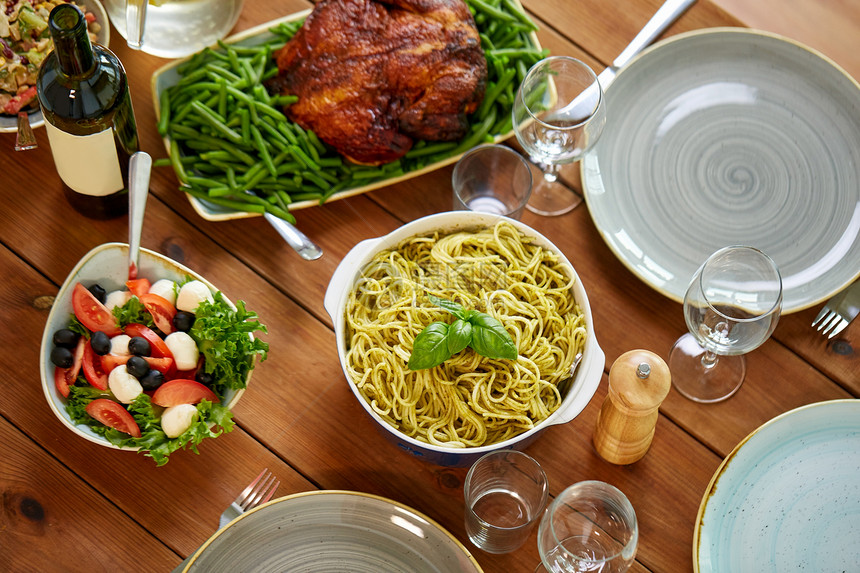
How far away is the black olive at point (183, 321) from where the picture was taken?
176 cm

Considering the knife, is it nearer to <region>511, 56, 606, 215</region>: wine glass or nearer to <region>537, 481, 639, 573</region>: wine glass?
<region>511, 56, 606, 215</region>: wine glass

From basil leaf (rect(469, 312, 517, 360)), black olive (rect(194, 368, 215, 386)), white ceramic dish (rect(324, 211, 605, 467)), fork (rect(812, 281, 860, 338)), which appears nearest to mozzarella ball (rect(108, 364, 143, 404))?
black olive (rect(194, 368, 215, 386))

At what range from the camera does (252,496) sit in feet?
5.86

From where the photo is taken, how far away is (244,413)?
1.87m

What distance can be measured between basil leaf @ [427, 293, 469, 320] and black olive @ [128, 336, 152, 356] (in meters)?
0.55

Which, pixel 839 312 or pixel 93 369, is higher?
pixel 839 312

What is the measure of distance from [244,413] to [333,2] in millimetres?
915

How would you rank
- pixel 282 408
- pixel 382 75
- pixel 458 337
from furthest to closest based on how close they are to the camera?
pixel 382 75, pixel 282 408, pixel 458 337

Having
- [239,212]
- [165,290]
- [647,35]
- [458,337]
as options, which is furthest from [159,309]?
[647,35]

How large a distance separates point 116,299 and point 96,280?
7 cm

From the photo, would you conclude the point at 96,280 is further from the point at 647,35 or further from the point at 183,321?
the point at 647,35

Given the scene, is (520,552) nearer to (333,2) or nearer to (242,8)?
(333,2)

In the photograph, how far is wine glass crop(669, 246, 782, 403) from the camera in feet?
5.66

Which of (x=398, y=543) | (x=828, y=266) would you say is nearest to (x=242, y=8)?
(x=398, y=543)
